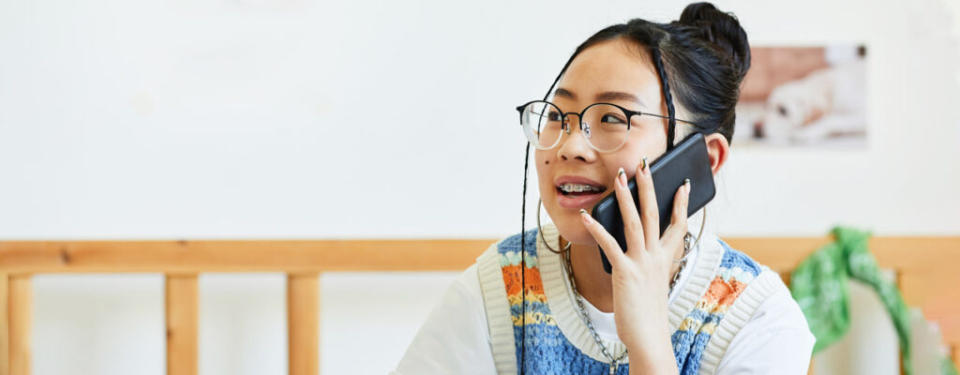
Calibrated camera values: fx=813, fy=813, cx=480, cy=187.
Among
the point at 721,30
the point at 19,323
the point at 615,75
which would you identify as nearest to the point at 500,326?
the point at 615,75

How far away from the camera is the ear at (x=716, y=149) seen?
2.75 ft

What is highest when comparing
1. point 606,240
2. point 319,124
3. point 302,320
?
point 319,124

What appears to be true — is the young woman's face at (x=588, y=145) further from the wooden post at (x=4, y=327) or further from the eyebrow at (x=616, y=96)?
the wooden post at (x=4, y=327)

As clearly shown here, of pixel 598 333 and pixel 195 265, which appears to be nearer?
pixel 598 333

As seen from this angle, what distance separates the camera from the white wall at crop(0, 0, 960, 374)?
1352mm

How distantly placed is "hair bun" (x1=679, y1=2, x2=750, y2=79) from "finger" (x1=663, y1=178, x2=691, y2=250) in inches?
6.9

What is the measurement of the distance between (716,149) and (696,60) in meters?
0.10

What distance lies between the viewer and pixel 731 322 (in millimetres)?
807

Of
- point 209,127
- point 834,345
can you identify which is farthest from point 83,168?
point 834,345

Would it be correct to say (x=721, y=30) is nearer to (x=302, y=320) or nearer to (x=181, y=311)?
(x=302, y=320)

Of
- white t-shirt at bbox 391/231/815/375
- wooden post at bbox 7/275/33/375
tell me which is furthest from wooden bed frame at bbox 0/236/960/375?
white t-shirt at bbox 391/231/815/375

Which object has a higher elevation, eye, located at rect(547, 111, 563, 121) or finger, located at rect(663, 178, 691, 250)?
eye, located at rect(547, 111, 563, 121)

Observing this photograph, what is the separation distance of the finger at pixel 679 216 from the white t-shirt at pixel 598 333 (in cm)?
10

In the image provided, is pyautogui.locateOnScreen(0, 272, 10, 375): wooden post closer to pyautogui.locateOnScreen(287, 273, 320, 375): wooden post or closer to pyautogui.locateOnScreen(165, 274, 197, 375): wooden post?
pyautogui.locateOnScreen(165, 274, 197, 375): wooden post
